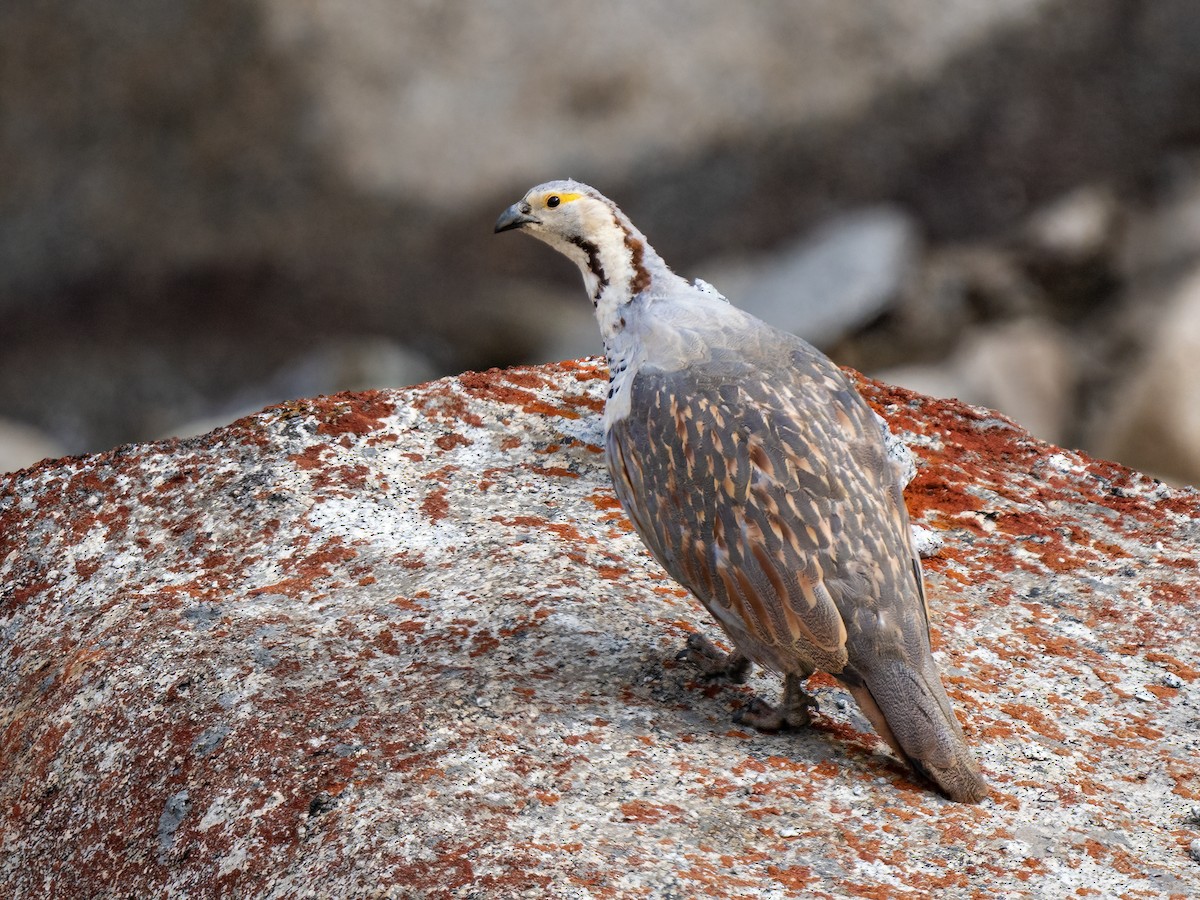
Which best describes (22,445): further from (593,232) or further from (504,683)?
(504,683)

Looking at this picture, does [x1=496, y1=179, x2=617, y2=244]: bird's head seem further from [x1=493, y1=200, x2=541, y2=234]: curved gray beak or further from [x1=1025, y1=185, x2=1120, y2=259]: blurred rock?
[x1=1025, y1=185, x2=1120, y2=259]: blurred rock

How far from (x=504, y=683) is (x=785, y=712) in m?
0.83

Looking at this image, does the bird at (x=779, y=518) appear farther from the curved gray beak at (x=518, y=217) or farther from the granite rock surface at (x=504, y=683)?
the curved gray beak at (x=518, y=217)

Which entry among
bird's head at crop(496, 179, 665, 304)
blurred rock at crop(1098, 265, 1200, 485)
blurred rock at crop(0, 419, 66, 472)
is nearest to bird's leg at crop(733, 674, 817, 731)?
bird's head at crop(496, 179, 665, 304)

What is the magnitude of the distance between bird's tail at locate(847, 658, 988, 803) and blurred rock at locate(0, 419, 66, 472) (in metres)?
9.86

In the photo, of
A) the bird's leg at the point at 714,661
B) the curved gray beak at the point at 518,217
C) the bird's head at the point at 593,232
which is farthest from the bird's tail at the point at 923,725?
the curved gray beak at the point at 518,217

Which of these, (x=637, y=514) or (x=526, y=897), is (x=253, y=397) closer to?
(x=637, y=514)

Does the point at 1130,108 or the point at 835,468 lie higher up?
the point at 1130,108

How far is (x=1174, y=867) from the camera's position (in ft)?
12.6

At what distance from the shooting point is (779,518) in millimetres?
4262

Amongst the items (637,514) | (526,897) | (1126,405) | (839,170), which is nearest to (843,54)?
(839,170)

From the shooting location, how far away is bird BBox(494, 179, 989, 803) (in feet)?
13.6

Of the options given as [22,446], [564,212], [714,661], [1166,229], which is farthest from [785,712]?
[1166,229]

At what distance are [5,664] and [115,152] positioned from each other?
31.4 feet
